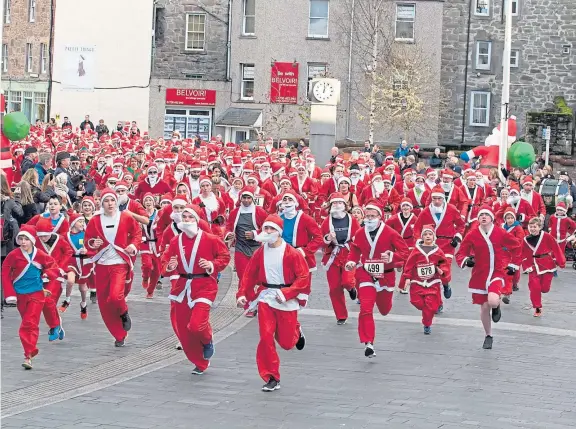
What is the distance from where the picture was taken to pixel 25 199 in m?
19.3

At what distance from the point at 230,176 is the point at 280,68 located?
26.0 meters

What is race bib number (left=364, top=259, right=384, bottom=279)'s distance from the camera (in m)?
16.2

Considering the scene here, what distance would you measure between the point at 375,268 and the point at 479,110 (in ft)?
130

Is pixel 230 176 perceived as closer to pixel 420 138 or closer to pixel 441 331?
pixel 441 331

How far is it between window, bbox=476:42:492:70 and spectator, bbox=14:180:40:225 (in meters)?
37.1

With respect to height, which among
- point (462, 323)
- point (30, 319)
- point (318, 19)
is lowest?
point (462, 323)

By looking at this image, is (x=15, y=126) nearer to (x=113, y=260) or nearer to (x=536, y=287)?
(x=113, y=260)

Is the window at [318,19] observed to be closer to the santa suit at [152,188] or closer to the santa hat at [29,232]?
the santa suit at [152,188]

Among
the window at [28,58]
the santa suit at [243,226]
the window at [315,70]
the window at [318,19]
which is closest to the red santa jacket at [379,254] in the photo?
the santa suit at [243,226]

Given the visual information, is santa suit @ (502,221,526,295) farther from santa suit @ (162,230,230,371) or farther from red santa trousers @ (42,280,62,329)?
red santa trousers @ (42,280,62,329)

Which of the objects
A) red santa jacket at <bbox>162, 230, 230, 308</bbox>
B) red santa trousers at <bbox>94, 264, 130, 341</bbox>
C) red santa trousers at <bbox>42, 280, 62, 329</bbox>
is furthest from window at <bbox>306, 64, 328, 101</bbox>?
red santa jacket at <bbox>162, 230, 230, 308</bbox>

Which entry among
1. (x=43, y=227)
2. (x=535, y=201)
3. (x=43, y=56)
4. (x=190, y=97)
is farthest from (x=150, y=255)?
(x=43, y=56)

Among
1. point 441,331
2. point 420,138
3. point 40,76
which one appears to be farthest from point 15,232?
point 40,76

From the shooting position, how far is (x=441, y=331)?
17859 mm
